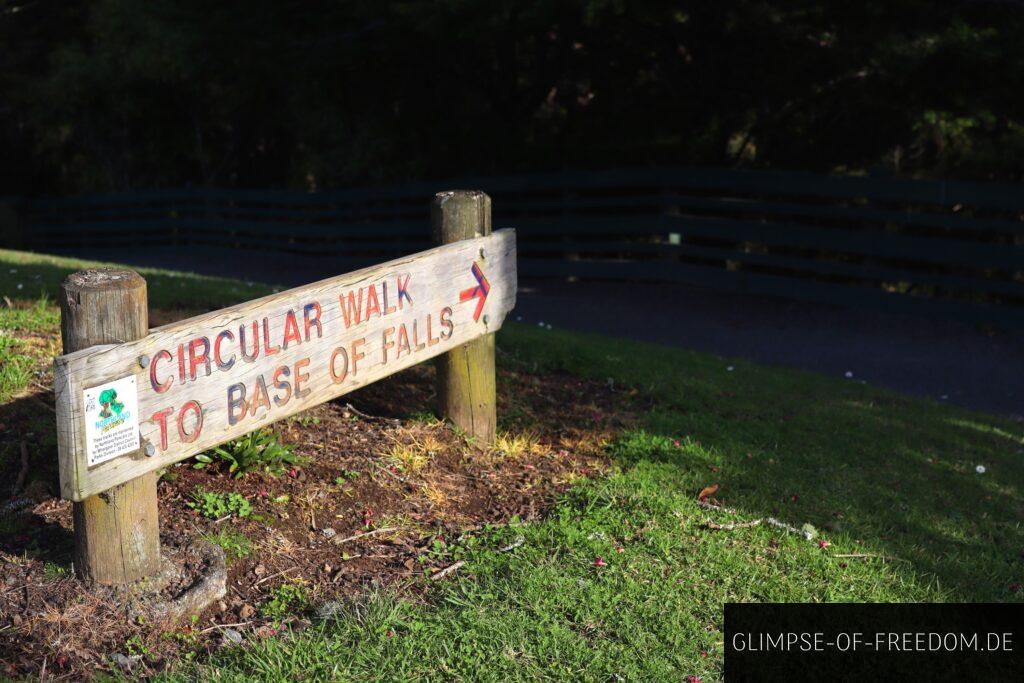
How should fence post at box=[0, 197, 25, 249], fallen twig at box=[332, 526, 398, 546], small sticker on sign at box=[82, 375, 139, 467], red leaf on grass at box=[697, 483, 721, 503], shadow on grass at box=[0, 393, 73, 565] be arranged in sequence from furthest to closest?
fence post at box=[0, 197, 25, 249] → red leaf on grass at box=[697, 483, 721, 503] → fallen twig at box=[332, 526, 398, 546] → shadow on grass at box=[0, 393, 73, 565] → small sticker on sign at box=[82, 375, 139, 467]

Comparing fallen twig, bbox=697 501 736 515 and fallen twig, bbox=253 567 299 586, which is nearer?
fallen twig, bbox=253 567 299 586

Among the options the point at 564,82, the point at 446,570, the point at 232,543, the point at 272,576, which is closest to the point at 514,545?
the point at 446,570

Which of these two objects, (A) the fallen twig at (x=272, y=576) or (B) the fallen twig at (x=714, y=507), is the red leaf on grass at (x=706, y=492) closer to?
(B) the fallen twig at (x=714, y=507)

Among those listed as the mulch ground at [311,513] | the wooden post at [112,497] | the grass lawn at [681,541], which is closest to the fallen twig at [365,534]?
the mulch ground at [311,513]

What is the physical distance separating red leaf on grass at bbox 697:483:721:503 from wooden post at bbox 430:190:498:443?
1.13 meters

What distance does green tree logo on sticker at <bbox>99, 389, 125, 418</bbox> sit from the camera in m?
3.53

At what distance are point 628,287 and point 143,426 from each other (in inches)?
409

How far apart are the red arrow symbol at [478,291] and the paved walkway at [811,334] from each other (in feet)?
15.5

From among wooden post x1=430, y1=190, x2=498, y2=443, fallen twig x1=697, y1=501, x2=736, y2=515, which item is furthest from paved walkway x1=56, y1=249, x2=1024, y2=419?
wooden post x1=430, y1=190, x2=498, y2=443

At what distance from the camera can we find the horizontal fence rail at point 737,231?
10.9 metres

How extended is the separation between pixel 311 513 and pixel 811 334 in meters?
7.31

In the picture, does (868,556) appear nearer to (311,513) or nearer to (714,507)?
(714,507)

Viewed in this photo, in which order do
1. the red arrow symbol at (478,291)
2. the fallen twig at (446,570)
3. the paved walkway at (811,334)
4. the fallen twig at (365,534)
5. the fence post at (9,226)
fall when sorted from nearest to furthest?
the fallen twig at (446,570)
the fallen twig at (365,534)
the red arrow symbol at (478,291)
the paved walkway at (811,334)
the fence post at (9,226)

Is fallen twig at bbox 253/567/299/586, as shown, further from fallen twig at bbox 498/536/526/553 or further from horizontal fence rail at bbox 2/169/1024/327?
horizontal fence rail at bbox 2/169/1024/327
